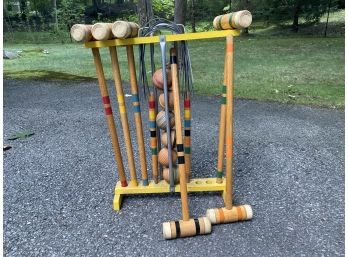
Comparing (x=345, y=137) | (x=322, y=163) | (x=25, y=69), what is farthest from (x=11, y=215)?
(x=25, y=69)

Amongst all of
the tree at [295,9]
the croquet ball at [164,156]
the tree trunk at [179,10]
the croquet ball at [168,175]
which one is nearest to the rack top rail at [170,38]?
the croquet ball at [164,156]

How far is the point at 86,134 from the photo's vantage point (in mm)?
4719

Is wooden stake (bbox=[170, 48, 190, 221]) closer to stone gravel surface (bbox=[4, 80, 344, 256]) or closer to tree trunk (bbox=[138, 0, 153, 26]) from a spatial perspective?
stone gravel surface (bbox=[4, 80, 344, 256])

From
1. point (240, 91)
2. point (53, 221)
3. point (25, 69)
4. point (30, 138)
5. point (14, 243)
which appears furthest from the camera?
point (25, 69)

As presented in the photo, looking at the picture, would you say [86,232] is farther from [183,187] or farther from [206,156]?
[206,156]

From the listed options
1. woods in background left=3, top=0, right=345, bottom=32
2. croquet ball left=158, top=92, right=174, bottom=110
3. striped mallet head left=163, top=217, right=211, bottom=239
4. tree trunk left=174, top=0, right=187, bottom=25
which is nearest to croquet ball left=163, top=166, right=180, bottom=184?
striped mallet head left=163, top=217, right=211, bottom=239

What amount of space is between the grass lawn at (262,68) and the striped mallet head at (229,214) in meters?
3.51

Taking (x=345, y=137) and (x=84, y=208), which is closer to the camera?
(x=84, y=208)

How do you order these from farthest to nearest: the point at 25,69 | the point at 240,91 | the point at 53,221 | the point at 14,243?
the point at 25,69 < the point at 240,91 < the point at 53,221 < the point at 14,243

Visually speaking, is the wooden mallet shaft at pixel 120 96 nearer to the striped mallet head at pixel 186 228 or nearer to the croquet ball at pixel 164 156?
the croquet ball at pixel 164 156

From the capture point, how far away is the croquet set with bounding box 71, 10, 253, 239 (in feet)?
7.91

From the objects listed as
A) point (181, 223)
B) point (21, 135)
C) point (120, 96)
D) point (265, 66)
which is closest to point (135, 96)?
point (120, 96)

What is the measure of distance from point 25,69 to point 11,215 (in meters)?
7.53

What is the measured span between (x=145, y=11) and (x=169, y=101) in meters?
6.85
